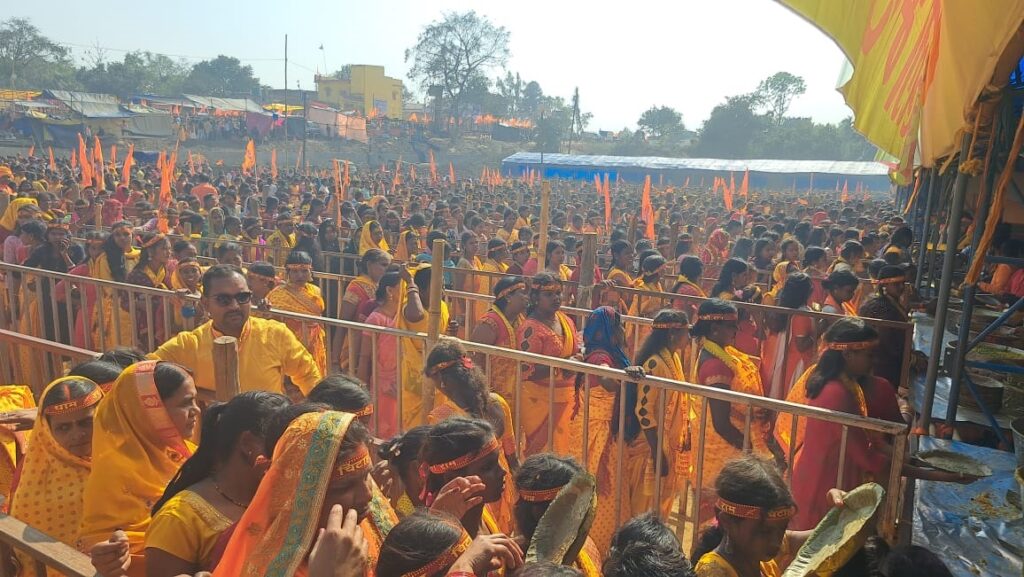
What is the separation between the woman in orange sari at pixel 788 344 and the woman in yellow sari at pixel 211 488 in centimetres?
438

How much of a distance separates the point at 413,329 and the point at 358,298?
87 cm

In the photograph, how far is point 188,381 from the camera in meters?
2.70

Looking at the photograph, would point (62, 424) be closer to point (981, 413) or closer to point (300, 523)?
point (300, 523)

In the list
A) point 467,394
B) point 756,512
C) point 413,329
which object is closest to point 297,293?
point 413,329

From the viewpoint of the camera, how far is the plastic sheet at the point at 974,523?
2701 millimetres

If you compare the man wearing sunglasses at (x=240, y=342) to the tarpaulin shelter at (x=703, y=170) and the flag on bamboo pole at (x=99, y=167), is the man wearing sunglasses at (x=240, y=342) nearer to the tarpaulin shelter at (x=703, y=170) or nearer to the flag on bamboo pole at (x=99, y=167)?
the flag on bamboo pole at (x=99, y=167)

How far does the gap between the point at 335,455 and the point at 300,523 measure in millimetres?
187

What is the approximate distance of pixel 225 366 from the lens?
10.3ft

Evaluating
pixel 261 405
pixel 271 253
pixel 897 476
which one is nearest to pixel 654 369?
pixel 897 476

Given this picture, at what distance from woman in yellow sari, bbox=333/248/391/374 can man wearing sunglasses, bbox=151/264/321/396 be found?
1067 millimetres

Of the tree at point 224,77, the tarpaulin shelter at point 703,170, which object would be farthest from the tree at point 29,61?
the tarpaulin shelter at point 703,170

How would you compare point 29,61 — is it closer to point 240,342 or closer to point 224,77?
point 224,77

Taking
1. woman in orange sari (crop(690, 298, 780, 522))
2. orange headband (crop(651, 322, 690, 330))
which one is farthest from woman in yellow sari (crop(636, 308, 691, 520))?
woman in orange sari (crop(690, 298, 780, 522))

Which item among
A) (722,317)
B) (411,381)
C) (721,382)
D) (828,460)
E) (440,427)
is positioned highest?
(722,317)
